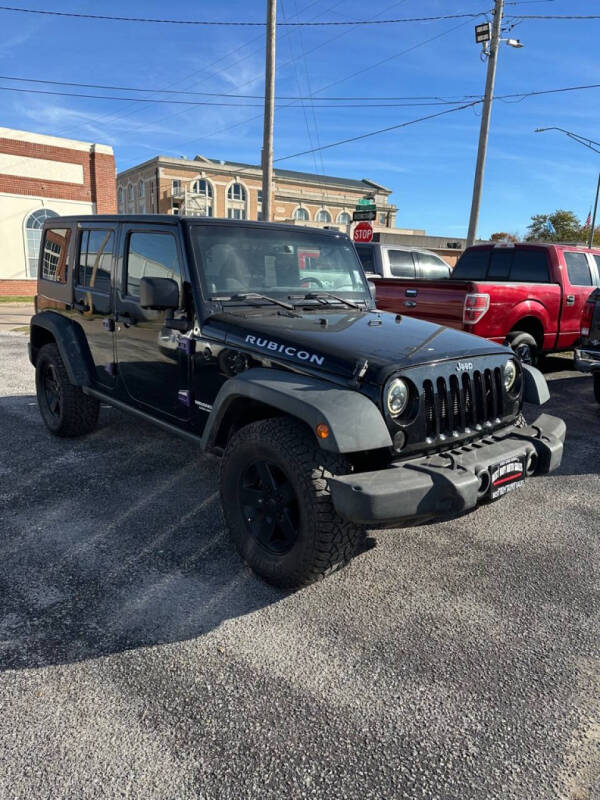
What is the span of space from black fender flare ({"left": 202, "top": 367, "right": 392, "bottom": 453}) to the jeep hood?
13cm

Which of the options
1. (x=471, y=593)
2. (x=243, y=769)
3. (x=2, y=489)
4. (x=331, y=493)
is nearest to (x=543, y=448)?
(x=471, y=593)

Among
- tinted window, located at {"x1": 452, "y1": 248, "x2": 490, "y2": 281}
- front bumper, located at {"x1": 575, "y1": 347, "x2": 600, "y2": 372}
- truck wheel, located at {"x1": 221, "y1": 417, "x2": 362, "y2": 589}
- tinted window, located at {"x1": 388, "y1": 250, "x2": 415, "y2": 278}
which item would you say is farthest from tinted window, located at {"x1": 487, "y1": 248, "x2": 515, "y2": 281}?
truck wheel, located at {"x1": 221, "y1": 417, "x2": 362, "y2": 589}

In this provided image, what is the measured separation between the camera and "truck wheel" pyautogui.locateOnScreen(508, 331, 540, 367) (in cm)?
776

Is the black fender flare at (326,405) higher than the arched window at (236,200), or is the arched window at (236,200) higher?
the arched window at (236,200)

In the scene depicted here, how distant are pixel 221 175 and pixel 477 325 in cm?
6492

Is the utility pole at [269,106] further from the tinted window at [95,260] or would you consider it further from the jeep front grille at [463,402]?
the jeep front grille at [463,402]

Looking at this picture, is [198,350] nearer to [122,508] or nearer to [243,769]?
[122,508]

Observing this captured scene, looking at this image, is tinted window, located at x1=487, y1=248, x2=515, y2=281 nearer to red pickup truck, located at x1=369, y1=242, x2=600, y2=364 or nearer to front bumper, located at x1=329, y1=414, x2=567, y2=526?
red pickup truck, located at x1=369, y1=242, x2=600, y2=364

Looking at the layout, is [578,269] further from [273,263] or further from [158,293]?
[158,293]

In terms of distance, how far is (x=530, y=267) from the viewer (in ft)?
28.6

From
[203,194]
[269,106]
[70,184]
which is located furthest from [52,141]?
[203,194]

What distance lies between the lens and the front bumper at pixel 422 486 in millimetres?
2479

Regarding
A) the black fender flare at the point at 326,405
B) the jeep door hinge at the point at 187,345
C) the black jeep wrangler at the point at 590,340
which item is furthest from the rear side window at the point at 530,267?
the black fender flare at the point at 326,405

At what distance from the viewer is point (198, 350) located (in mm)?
A: 3580
